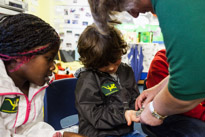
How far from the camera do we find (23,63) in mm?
645

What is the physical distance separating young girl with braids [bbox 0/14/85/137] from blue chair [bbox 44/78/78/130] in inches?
7.1

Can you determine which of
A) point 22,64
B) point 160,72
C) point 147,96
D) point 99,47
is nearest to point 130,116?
point 147,96

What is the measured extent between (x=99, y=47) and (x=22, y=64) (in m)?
0.41

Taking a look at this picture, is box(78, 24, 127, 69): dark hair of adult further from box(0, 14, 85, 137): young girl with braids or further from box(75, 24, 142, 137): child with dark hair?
box(0, 14, 85, 137): young girl with braids

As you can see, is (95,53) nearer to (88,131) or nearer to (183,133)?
(88,131)

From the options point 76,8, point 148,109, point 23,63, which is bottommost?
point 148,109

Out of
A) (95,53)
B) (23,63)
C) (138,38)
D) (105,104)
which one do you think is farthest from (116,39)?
(138,38)

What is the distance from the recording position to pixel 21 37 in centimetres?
61

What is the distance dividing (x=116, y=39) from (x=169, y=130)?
1.83ft

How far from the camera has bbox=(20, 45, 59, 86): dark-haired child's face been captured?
0.65 metres

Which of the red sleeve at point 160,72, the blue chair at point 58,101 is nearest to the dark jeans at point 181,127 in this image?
the red sleeve at point 160,72

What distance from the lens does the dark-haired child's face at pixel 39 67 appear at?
653 millimetres

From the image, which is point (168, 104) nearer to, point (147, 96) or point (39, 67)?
point (147, 96)

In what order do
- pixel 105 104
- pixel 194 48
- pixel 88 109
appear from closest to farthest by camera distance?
1. pixel 194 48
2. pixel 88 109
3. pixel 105 104
